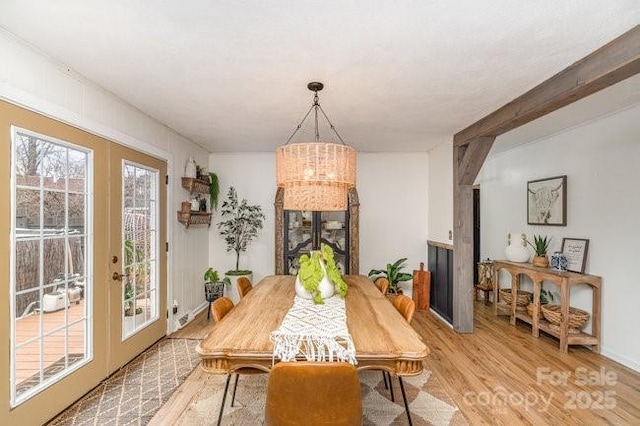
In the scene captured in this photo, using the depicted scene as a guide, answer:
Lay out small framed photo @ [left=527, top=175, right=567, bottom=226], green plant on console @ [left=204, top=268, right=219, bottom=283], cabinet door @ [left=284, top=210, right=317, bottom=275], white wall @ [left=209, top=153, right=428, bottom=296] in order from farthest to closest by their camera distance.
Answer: white wall @ [left=209, top=153, right=428, bottom=296] → cabinet door @ [left=284, top=210, right=317, bottom=275] → green plant on console @ [left=204, top=268, right=219, bottom=283] → small framed photo @ [left=527, top=175, right=567, bottom=226]

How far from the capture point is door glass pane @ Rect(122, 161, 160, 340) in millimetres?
2941

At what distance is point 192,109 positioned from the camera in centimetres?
306

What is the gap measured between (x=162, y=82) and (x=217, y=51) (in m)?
0.72

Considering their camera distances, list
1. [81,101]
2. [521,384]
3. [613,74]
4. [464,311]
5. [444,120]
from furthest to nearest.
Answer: [464,311], [444,120], [521,384], [81,101], [613,74]

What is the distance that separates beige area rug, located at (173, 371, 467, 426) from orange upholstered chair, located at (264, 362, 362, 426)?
93 cm

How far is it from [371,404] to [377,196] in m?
3.25

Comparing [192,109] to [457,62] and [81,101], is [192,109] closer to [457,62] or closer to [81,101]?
[81,101]

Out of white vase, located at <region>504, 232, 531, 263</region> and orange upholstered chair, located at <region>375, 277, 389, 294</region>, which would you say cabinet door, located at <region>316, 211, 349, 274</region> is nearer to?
orange upholstered chair, located at <region>375, 277, 389, 294</region>

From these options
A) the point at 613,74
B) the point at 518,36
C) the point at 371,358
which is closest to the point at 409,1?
the point at 518,36

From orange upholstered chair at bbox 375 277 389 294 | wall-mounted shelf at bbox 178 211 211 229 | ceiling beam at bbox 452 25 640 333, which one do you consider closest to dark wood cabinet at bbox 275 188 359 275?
wall-mounted shelf at bbox 178 211 211 229

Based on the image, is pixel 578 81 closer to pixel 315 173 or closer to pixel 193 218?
pixel 315 173

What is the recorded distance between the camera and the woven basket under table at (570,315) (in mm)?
3295

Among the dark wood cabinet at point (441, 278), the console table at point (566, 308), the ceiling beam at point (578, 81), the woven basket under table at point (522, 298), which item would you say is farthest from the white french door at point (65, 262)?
the woven basket under table at point (522, 298)

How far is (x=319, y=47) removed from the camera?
1.92 metres
